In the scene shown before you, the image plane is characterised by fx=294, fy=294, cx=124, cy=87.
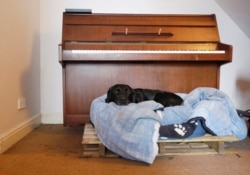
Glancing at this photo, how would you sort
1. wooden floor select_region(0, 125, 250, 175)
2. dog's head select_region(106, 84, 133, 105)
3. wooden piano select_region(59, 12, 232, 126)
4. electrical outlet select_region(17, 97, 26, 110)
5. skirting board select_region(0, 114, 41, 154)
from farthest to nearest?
wooden piano select_region(59, 12, 232, 126), electrical outlet select_region(17, 97, 26, 110), dog's head select_region(106, 84, 133, 105), skirting board select_region(0, 114, 41, 154), wooden floor select_region(0, 125, 250, 175)

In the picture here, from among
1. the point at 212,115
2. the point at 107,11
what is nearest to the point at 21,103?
the point at 107,11

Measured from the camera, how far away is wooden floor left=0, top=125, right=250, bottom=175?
149 centimetres

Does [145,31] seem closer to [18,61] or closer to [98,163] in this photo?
[18,61]

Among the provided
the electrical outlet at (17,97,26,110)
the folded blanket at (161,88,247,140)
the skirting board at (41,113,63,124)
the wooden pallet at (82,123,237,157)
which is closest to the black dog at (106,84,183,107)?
the folded blanket at (161,88,247,140)

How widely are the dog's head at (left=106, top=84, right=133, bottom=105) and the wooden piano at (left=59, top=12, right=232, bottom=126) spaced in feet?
1.02

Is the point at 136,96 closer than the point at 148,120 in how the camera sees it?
No

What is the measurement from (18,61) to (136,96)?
3.06 feet

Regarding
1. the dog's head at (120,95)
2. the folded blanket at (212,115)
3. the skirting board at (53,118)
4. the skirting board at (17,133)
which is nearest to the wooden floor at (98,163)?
the skirting board at (17,133)

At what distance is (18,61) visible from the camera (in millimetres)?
2225

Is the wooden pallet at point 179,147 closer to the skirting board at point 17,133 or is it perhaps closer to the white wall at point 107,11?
the skirting board at point 17,133

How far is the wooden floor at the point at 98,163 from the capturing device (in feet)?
4.88

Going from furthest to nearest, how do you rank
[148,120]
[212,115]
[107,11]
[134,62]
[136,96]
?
[107,11], [134,62], [136,96], [212,115], [148,120]

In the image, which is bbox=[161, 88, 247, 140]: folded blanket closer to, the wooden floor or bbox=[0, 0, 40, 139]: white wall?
the wooden floor

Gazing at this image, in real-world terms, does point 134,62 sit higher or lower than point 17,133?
higher
